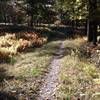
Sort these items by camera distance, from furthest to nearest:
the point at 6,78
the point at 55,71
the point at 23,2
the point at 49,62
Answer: the point at 23,2, the point at 49,62, the point at 55,71, the point at 6,78

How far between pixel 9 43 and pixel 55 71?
1069 cm

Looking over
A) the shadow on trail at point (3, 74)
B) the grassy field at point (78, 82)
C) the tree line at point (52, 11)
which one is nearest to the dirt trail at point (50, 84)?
the grassy field at point (78, 82)

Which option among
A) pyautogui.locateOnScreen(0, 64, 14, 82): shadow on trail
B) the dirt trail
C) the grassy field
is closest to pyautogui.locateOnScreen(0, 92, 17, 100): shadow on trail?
the dirt trail

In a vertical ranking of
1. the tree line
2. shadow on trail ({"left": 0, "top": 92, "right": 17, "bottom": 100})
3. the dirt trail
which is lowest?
the dirt trail

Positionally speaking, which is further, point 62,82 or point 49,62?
point 49,62

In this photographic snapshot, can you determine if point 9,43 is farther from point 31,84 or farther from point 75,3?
point 31,84

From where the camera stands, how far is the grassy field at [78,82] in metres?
10.7

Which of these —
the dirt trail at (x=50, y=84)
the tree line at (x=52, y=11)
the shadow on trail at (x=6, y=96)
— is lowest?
the dirt trail at (x=50, y=84)

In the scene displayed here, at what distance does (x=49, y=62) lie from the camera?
1741cm

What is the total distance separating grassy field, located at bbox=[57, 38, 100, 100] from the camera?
10711 mm

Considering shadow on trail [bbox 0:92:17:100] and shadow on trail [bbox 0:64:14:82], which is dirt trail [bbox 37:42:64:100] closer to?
shadow on trail [bbox 0:92:17:100]

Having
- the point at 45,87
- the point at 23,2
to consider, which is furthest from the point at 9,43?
the point at 23,2

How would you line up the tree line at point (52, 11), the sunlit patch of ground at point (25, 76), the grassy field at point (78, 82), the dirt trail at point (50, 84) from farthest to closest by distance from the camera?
the tree line at point (52, 11) → the sunlit patch of ground at point (25, 76) → the dirt trail at point (50, 84) → the grassy field at point (78, 82)

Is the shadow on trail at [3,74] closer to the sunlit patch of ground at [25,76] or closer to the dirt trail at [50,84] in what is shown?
the sunlit patch of ground at [25,76]
